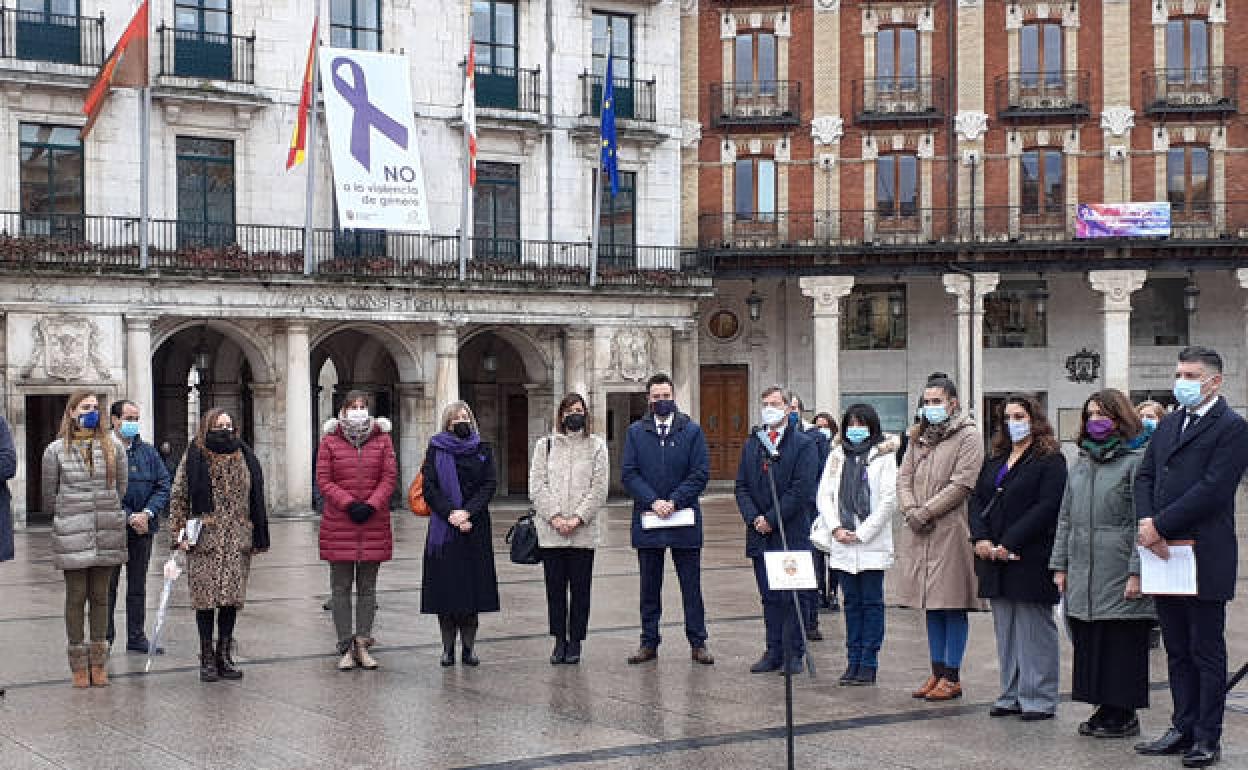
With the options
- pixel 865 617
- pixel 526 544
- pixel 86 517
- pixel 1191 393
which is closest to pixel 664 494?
pixel 526 544

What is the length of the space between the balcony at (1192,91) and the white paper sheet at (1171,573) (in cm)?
3271

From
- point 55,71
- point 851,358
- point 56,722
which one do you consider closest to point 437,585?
point 56,722

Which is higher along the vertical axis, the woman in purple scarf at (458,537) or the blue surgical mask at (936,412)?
the blue surgical mask at (936,412)

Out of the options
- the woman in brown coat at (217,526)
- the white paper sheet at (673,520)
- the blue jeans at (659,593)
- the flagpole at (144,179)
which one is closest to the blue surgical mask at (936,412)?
the white paper sheet at (673,520)

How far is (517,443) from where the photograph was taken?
39.8 meters

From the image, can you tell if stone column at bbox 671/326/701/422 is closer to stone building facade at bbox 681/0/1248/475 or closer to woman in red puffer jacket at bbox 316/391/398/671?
stone building facade at bbox 681/0/1248/475

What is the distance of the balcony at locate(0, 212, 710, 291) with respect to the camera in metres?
30.6

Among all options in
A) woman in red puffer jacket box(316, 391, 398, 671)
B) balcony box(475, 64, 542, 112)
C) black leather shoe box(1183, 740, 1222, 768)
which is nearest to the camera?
black leather shoe box(1183, 740, 1222, 768)

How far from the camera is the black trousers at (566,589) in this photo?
12.5 meters

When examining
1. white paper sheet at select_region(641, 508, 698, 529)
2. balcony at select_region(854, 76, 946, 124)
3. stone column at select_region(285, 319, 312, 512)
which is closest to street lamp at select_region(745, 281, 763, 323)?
balcony at select_region(854, 76, 946, 124)

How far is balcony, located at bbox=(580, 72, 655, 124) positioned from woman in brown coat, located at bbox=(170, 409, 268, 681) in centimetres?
2622

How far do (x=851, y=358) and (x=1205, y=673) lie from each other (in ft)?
110

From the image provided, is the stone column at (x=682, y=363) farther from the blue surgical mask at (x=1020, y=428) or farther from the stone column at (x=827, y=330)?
the blue surgical mask at (x=1020, y=428)

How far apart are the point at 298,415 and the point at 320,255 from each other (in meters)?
3.17
